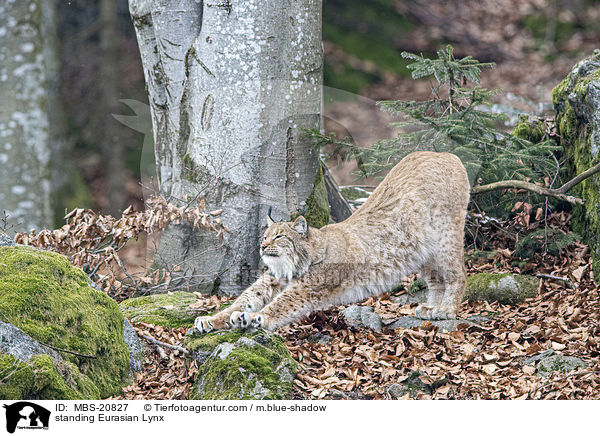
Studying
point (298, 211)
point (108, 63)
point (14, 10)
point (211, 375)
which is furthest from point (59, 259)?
point (108, 63)

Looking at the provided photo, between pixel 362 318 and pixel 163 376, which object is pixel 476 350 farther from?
pixel 163 376

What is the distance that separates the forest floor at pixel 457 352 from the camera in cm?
377

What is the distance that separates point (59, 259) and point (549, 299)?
3730 millimetres

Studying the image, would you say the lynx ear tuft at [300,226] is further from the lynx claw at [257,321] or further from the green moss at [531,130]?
the green moss at [531,130]

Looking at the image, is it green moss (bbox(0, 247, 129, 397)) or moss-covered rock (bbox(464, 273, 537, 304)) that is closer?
green moss (bbox(0, 247, 129, 397))

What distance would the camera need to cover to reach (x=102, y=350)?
369 cm

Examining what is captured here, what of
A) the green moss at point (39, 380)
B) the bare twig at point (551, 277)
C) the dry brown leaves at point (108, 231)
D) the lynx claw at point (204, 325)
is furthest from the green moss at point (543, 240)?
the green moss at point (39, 380)

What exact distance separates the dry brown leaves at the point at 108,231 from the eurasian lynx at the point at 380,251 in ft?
2.75

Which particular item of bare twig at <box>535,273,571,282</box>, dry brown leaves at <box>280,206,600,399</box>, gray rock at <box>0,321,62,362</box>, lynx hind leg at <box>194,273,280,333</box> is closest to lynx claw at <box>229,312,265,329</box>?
lynx hind leg at <box>194,273,280,333</box>

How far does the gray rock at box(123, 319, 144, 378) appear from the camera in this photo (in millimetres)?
3967

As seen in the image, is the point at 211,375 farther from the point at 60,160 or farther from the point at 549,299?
the point at 60,160

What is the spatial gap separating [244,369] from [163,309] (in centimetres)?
146

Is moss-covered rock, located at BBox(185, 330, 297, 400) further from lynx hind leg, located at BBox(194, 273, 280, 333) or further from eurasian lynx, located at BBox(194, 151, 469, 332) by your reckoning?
eurasian lynx, located at BBox(194, 151, 469, 332)
